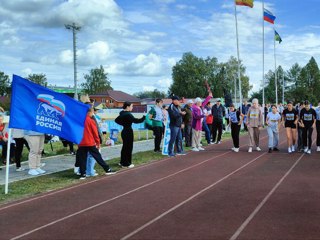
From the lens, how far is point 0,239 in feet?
18.1

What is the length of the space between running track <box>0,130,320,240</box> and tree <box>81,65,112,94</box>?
369ft

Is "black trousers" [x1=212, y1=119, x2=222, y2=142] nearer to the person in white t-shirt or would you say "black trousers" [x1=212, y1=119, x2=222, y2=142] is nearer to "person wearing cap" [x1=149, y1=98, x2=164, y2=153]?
the person in white t-shirt

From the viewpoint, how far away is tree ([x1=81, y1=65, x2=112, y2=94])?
121688mm

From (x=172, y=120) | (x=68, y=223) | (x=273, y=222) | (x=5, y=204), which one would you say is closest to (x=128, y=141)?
(x=172, y=120)

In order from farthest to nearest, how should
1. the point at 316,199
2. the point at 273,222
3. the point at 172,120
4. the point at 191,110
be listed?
the point at 191,110 < the point at 172,120 < the point at 316,199 < the point at 273,222

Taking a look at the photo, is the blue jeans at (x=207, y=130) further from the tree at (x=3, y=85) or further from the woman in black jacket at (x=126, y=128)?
the tree at (x=3, y=85)

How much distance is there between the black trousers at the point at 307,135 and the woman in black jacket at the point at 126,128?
21.8ft

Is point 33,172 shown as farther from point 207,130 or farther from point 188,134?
point 207,130

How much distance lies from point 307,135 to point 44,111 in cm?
996

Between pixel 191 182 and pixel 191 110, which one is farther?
pixel 191 110

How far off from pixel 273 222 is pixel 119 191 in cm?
370

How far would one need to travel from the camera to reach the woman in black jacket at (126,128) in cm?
1177

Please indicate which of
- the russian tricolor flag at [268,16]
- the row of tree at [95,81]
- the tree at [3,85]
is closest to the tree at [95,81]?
the row of tree at [95,81]

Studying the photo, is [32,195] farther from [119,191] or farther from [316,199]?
[316,199]
